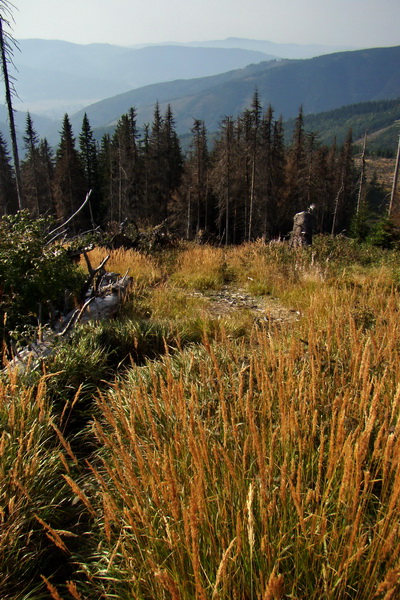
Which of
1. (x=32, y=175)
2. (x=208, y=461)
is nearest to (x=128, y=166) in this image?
(x=32, y=175)

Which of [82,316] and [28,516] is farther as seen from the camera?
[82,316]

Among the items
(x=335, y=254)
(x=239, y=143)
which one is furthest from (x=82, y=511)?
(x=239, y=143)

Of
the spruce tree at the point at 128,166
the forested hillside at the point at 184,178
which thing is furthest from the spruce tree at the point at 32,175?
the spruce tree at the point at 128,166

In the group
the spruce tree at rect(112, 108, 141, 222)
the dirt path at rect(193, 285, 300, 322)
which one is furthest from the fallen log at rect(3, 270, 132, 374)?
the spruce tree at rect(112, 108, 141, 222)

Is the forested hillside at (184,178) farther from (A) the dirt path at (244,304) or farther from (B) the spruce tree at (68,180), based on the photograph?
(A) the dirt path at (244,304)

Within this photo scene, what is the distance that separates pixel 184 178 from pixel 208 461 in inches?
1734

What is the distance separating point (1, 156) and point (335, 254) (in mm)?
46990

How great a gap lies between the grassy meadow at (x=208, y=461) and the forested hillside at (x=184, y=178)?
3415 centimetres

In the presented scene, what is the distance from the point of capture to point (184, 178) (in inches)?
1714

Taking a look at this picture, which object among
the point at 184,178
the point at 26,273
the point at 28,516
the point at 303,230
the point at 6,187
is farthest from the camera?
the point at 6,187

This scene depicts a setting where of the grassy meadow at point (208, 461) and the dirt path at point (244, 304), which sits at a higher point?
the grassy meadow at point (208, 461)

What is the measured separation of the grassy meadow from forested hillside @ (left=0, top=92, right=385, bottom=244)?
34151 mm

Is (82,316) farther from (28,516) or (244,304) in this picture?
(28,516)

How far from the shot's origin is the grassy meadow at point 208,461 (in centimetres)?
144
